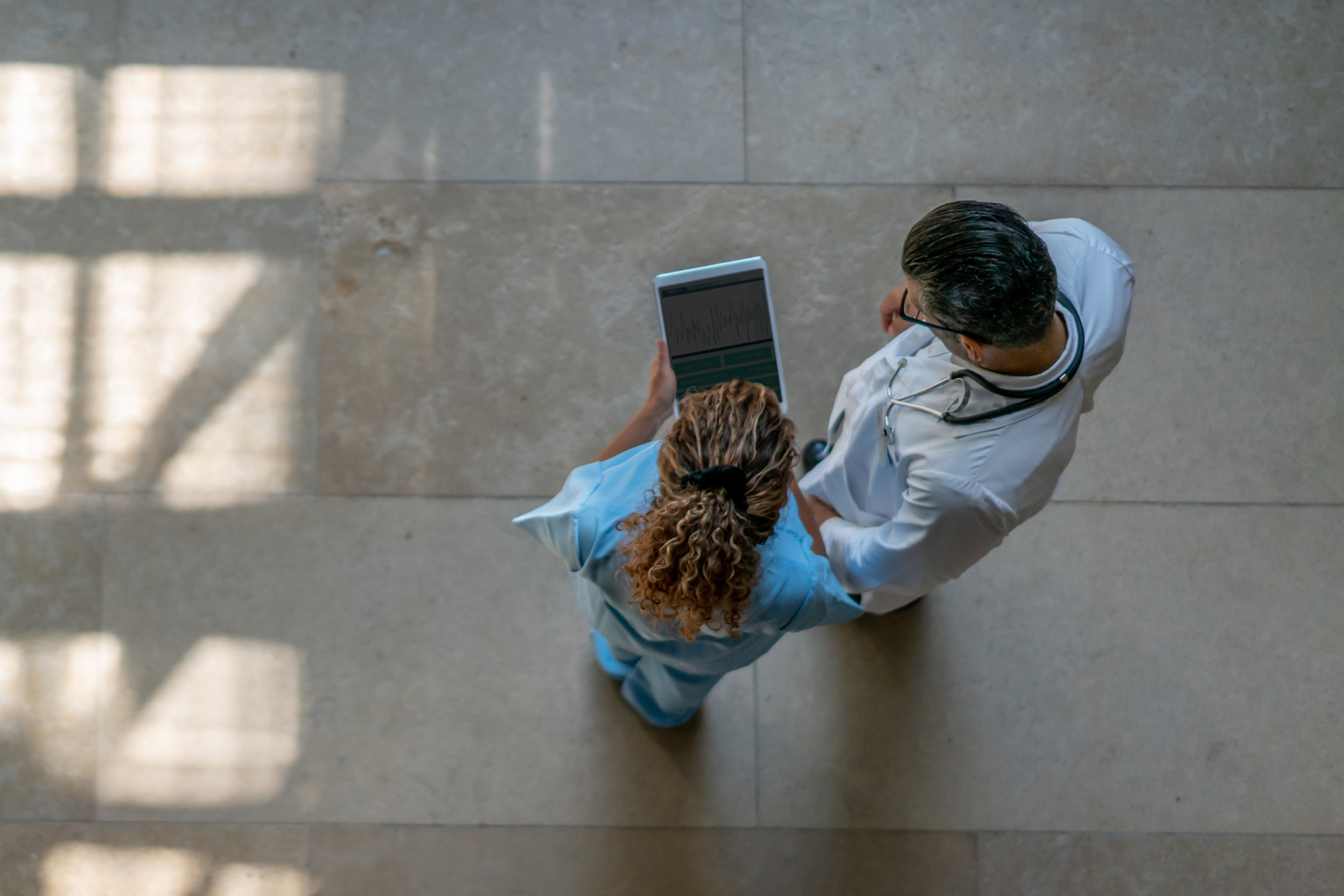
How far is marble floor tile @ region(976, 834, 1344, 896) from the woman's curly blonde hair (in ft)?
4.87

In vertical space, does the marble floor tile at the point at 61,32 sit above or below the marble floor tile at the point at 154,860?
above

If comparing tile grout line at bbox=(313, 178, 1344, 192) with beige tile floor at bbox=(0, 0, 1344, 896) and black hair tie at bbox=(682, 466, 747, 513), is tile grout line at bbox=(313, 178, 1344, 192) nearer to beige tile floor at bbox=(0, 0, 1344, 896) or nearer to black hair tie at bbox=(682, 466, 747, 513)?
beige tile floor at bbox=(0, 0, 1344, 896)

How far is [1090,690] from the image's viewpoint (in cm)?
235

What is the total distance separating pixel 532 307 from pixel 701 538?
1.39 meters

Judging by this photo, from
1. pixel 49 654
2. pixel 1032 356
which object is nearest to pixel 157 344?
pixel 49 654

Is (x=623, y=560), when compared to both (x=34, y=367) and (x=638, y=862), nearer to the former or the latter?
(x=638, y=862)

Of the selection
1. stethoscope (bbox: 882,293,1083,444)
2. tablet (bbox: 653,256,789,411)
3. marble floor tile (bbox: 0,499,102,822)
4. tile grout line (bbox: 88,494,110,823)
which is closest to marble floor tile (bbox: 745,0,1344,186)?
tablet (bbox: 653,256,789,411)

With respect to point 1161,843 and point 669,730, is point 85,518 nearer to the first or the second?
point 669,730

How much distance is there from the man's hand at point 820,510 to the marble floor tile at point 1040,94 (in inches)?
39.6

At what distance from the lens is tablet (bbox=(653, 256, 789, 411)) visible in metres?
2.11

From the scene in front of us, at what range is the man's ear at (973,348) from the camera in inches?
53.7

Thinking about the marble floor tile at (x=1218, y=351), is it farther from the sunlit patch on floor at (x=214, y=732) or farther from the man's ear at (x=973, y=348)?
the sunlit patch on floor at (x=214, y=732)

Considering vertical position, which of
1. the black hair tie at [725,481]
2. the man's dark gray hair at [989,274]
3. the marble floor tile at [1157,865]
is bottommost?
the marble floor tile at [1157,865]

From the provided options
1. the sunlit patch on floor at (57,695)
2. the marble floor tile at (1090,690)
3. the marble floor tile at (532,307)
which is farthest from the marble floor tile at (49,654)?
the marble floor tile at (1090,690)
